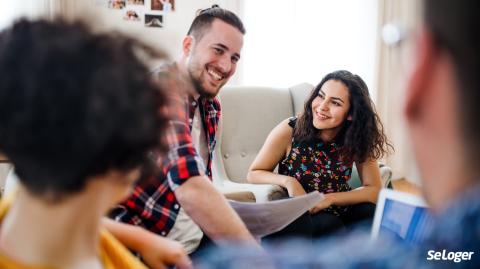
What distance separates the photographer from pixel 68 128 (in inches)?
18.1

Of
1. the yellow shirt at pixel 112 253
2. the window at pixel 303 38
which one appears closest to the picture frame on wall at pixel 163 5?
the window at pixel 303 38

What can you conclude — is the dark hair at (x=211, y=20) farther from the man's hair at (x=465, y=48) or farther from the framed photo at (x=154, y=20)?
the framed photo at (x=154, y=20)

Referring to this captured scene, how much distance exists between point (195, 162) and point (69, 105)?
59 centimetres

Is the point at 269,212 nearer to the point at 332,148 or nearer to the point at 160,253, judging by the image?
the point at 160,253

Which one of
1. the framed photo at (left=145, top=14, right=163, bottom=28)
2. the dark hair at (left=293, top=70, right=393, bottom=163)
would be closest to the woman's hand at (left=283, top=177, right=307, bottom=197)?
the dark hair at (left=293, top=70, right=393, bottom=163)

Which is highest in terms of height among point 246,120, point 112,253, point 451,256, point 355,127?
point 451,256

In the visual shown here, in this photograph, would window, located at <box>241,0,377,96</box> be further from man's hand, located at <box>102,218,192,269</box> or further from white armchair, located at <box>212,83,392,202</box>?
man's hand, located at <box>102,218,192,269</box>

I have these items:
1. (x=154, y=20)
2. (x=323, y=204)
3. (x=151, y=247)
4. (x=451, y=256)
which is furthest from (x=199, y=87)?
(x=154, y=20)

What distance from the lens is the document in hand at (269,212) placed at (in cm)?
131

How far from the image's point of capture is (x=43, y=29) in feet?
1.66

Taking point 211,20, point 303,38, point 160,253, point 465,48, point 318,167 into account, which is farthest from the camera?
point 303,38

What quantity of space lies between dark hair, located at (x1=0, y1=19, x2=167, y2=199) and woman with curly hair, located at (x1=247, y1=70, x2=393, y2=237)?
1506mm

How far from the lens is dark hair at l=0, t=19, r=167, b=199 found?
1.50 ft

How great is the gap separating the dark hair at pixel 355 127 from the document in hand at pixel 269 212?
691mm
